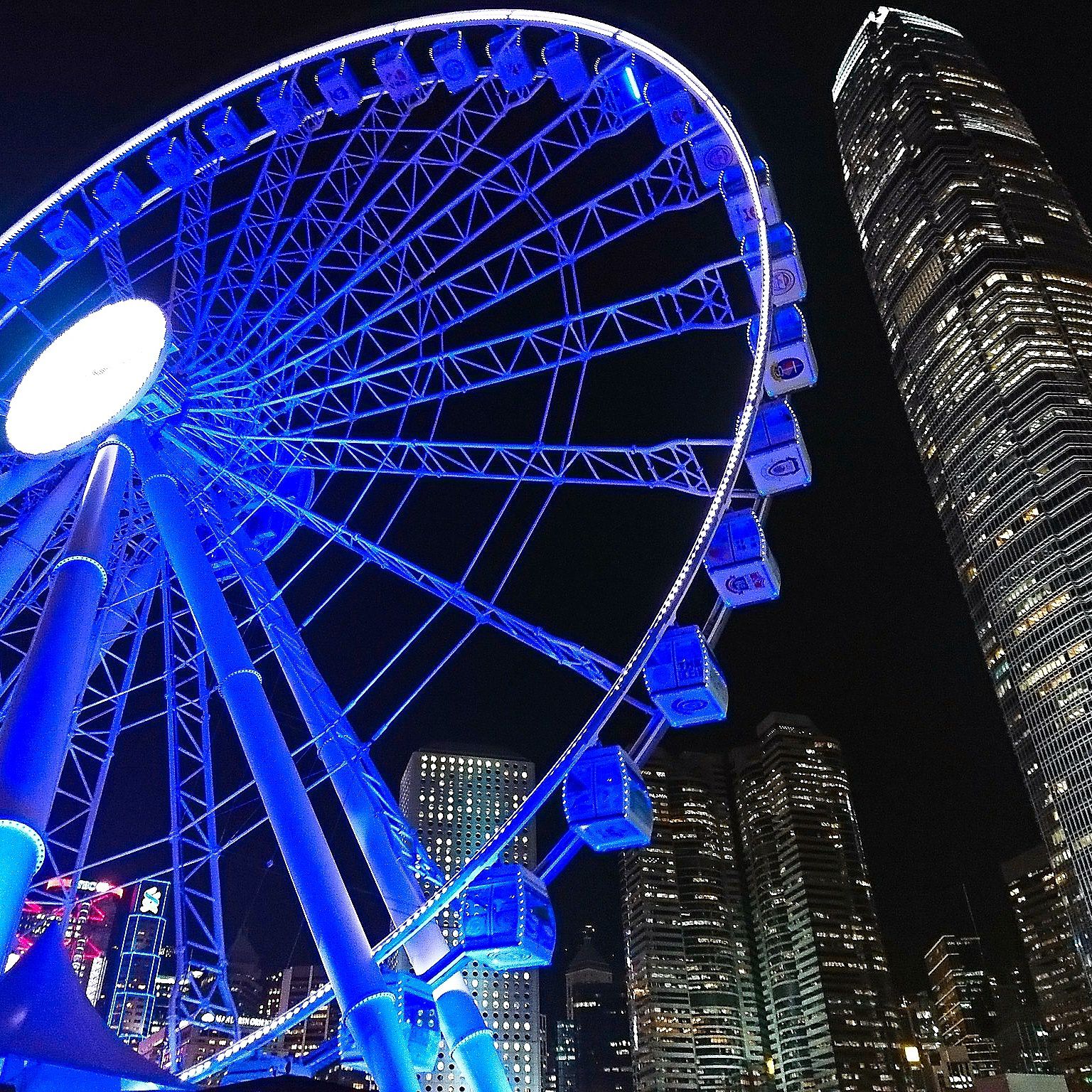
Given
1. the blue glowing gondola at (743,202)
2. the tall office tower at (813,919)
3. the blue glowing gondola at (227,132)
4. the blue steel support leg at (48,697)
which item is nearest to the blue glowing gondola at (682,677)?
the blue glowing gondola at (743,202)

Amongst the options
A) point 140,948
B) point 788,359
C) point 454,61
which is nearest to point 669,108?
point 454,61

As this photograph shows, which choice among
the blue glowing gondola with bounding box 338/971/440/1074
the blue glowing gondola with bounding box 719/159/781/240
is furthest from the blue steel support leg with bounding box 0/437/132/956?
the blue glowing gondola with bounding box 719/159/781/240

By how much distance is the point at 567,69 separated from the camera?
61.6 ft

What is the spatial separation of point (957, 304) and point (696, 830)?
90394 mm

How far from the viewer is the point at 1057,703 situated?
3524 inches

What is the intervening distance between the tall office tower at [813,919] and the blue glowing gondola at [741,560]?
5420 inches

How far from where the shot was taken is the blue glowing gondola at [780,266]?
60.3 feet

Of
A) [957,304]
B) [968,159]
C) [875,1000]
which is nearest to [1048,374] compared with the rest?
[957,304]

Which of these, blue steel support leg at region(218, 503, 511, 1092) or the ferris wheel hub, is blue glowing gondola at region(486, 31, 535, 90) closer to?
the ferris wheel hub

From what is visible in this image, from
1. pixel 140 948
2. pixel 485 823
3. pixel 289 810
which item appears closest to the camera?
pixel 289 810

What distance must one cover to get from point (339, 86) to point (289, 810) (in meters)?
Result: 13.2

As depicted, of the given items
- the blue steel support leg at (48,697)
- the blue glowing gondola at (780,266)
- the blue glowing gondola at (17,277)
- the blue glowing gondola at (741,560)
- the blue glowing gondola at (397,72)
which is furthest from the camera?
the blue glowing gondola at (397,72)

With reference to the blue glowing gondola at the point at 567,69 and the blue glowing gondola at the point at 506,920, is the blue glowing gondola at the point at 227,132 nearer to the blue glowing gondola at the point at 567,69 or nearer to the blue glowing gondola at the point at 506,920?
the blue glowing gondola at the point at 567,69

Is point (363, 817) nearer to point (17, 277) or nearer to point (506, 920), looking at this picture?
point (506, 920)
